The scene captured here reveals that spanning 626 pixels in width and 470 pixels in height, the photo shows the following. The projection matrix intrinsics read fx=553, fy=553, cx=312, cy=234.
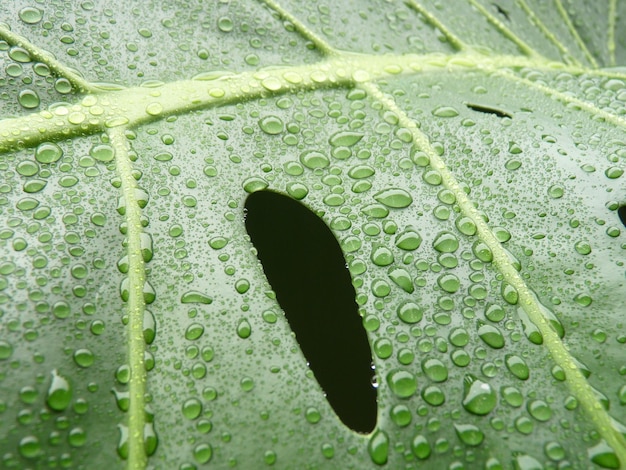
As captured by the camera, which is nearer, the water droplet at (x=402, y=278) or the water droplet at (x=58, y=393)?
the water droplet at (x=58, y=393)

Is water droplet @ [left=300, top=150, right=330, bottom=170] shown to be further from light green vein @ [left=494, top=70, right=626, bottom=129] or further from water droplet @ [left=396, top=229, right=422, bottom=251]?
light green vein @ [left=494, top=70, right=626, bottom=129]

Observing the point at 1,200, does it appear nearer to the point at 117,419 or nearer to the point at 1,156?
the point at 1,156

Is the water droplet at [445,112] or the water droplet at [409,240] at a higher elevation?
the water droplet at [445,112]

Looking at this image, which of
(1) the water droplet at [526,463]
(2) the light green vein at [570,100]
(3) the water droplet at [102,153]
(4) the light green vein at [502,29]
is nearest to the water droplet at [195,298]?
(3) the water droplet at [102,153]

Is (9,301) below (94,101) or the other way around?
below

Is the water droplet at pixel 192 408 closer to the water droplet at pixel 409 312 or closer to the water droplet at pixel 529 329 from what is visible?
the water droplet at pixel 409 312

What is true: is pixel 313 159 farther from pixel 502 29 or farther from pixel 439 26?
pixel 502 29

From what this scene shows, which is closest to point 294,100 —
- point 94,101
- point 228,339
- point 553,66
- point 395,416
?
point 94,101
